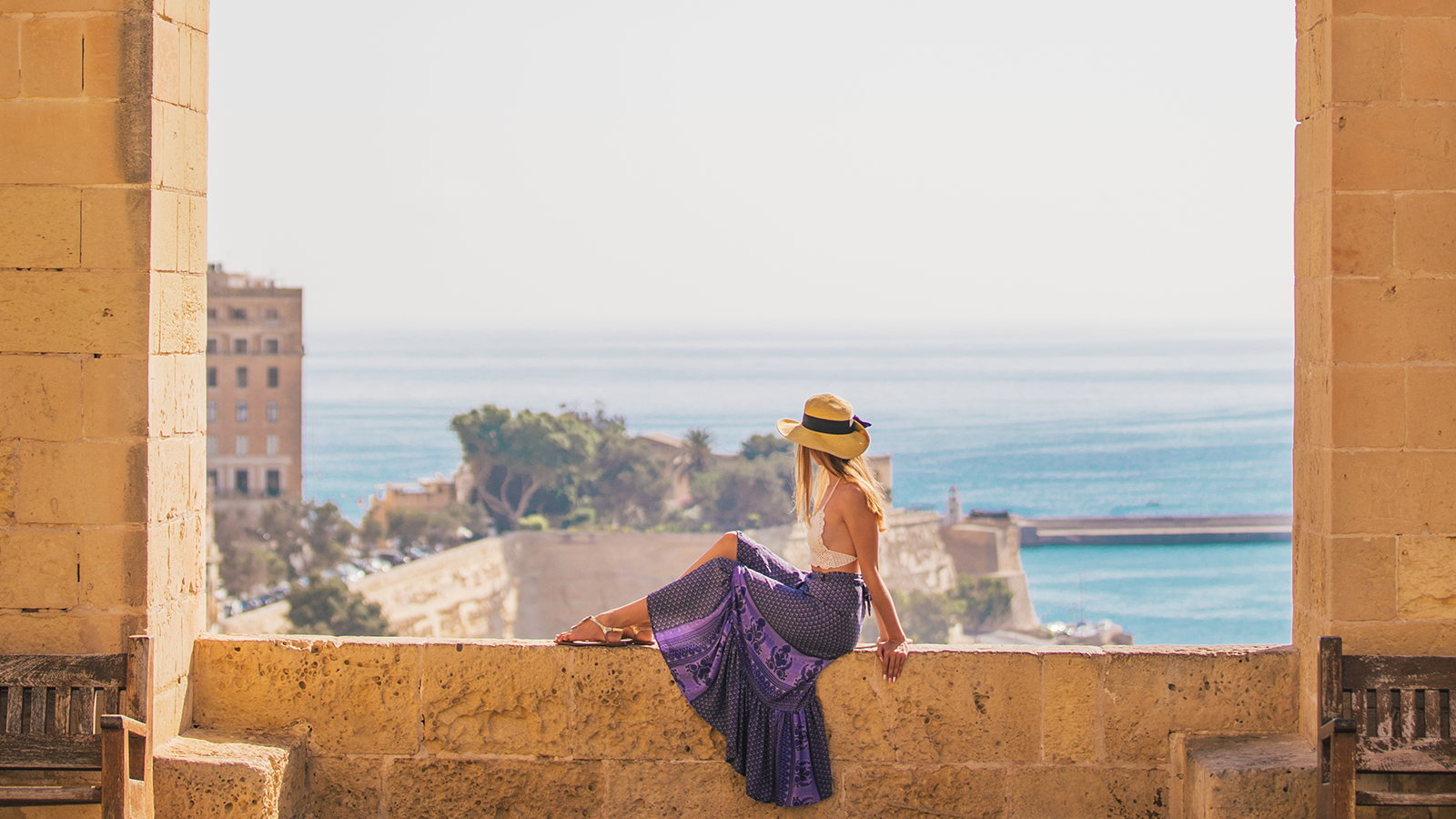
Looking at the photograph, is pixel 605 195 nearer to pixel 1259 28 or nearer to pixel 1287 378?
pixel 1259 28

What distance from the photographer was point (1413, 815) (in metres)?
3.29

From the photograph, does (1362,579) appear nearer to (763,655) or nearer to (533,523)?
(763,655)

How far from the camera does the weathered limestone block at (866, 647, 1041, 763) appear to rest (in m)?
3.42

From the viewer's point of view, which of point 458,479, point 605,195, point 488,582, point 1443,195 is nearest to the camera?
point 1443,195

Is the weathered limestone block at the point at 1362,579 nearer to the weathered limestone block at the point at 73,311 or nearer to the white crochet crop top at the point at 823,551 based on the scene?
the white crochet crop top at the point at 823,551

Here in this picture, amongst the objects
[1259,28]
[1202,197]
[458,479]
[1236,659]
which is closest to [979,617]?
[458,479]

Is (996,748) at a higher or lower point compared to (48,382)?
lower

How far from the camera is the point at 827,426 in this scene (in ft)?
11.3

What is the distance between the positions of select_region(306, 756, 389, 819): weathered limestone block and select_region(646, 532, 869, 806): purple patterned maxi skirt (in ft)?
2.68

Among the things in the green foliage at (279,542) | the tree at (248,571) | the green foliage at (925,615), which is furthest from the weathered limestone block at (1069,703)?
the green foliage at (279,542)

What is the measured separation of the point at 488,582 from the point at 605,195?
230ft

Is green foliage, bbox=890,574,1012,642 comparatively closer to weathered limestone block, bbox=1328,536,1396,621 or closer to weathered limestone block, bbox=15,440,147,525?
weathered limestone block, bbox=1328,536,1396,621

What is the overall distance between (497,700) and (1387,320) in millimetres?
2356

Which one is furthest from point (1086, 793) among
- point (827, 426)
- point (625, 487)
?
point (625, 487)
